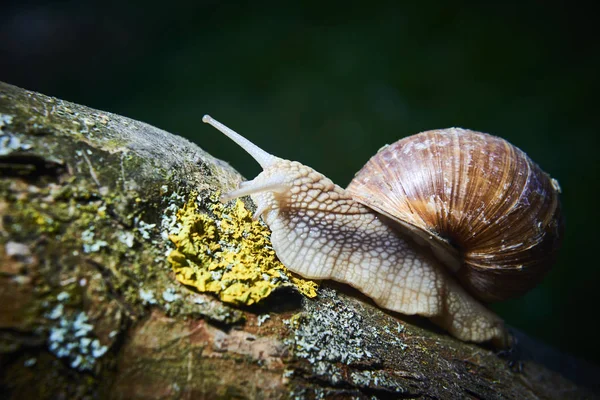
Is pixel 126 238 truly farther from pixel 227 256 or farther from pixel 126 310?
pixel 227 256

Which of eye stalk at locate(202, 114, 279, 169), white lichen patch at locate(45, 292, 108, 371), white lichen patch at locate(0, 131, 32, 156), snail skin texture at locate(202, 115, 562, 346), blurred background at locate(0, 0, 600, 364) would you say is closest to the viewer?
white lichen patch at locate(45, 292, 108, 371)

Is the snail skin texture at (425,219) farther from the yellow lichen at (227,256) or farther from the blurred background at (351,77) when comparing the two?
the blurred background at (351,77)

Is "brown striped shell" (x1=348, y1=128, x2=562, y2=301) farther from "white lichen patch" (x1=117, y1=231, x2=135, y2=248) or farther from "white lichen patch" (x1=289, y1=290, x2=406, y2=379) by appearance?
"white lichen patch" (x1=117, y1=231, x2=135, y2=248)

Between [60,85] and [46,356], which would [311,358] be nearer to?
[46,356]

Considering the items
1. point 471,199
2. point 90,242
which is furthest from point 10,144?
point 471,199

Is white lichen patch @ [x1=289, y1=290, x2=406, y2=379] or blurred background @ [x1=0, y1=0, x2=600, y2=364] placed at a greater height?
blurred background @ [x1=0, y1=0, x2=600, y2=364]

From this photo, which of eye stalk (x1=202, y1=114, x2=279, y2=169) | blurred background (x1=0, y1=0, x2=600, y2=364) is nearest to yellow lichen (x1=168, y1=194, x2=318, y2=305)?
eye stalk (x1=202, y1=114, x2=279, y2=169)

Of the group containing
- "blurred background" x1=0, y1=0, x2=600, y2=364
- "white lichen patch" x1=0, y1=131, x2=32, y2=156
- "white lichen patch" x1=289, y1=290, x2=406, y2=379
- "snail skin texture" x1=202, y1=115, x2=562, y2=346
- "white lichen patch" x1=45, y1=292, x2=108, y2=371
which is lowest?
"white lichen patch" x1=45, y1=292, x2=108, y2=371
